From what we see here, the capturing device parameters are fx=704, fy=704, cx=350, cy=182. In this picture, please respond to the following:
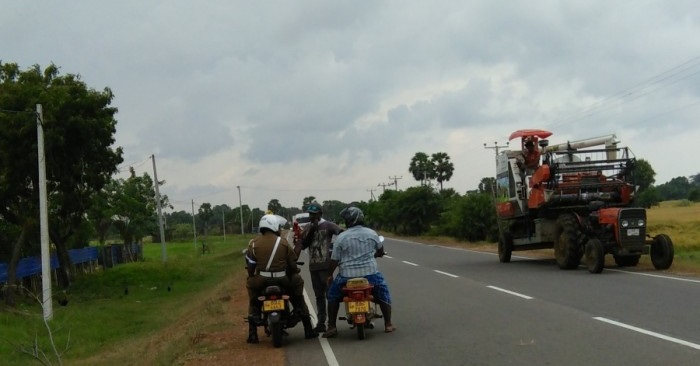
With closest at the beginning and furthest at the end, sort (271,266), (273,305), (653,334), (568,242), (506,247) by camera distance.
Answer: (653,334), (273,305), (271,266), (568,242), (506,247)

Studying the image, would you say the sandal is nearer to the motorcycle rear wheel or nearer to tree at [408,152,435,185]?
the motorcycle rear wheel

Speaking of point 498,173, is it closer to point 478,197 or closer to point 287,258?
point 287,258

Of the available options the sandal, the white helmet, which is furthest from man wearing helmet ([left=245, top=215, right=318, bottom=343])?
the sandal

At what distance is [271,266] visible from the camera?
364 inches

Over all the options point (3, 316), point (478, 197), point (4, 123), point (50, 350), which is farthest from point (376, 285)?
point (478, 197)

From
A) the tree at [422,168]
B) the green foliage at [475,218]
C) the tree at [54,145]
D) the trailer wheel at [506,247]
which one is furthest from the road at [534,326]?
the tree at [422,168]

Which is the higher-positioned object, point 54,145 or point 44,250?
point 54,145

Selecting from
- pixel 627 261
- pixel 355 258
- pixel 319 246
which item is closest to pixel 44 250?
pixel 319 246

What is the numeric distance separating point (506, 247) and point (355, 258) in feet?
48.9

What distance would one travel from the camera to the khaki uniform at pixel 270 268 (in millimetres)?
9266

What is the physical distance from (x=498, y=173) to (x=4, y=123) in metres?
16.1

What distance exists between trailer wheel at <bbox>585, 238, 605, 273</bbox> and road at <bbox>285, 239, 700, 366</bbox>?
1.53 ft

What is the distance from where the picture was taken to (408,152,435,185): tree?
289 feet

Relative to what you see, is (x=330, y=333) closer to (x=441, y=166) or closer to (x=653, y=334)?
(x=653, y=334)
